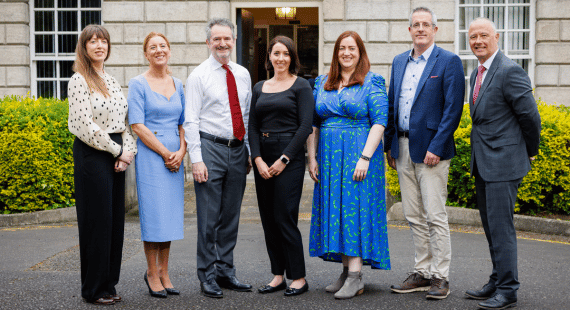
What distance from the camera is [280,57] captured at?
15.7 feet

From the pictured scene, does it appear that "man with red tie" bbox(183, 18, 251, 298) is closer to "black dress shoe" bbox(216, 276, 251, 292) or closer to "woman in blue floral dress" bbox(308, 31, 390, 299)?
"black dress shoe" bbox(216, 276, 251, 292)

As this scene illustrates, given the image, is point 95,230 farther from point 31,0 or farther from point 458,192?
A: point 31,0

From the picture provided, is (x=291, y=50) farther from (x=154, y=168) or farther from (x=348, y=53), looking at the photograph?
(x=154, y=168)

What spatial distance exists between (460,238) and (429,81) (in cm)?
304

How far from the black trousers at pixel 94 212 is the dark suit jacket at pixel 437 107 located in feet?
7.86

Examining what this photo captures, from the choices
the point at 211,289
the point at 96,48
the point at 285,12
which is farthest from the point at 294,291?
the point at 285,12

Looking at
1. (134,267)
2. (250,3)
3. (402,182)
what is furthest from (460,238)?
(250,3)

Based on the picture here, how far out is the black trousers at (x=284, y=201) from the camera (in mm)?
4805

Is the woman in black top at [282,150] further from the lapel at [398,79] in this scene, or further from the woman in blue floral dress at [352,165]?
the lapel at [398,79]

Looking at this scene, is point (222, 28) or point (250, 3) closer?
point (222, 28)

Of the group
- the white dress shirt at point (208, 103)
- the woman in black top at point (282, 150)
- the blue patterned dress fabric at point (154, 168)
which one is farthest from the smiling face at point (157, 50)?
the woman in black top at point (282, 150)

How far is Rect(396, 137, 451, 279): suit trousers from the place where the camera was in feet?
15.6

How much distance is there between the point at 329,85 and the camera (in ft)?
15.9

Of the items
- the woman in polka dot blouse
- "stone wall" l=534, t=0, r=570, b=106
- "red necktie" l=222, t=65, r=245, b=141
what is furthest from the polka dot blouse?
"stone wall" l=534, t=0, r=570, b=106
